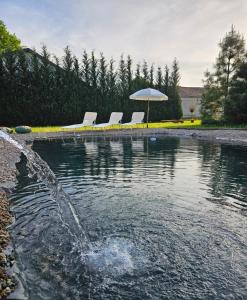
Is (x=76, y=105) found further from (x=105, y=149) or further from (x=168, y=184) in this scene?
(x=168, y=184)

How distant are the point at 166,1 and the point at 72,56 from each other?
11.7 metres

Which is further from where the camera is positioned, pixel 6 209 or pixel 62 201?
pixel 62 201

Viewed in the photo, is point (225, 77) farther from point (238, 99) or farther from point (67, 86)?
point (67, 86)

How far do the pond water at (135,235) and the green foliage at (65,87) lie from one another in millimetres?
12375

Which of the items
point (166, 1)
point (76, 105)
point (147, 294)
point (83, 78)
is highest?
point (166, 1)

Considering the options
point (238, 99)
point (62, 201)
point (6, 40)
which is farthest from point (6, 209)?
point (6, 40)

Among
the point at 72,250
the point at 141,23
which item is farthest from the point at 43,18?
the point at 72,250

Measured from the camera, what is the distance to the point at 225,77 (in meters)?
19.8

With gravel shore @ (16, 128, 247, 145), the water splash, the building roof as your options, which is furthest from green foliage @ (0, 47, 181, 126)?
the building roof

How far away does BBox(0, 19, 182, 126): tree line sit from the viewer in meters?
18.4

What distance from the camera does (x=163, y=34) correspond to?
485 inches

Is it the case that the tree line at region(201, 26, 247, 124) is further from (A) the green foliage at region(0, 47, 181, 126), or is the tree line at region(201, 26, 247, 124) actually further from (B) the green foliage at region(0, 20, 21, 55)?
(B) the green foliage at region(0, 20, 21, 55)

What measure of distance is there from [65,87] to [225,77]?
37.3ft

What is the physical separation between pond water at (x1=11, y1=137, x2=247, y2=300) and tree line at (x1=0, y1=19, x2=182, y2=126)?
1244 cm
